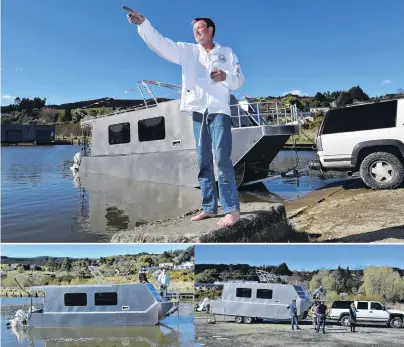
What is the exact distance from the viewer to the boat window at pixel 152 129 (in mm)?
7660

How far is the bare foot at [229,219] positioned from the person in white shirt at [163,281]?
4.73ft

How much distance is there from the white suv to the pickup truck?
1546 millimetres

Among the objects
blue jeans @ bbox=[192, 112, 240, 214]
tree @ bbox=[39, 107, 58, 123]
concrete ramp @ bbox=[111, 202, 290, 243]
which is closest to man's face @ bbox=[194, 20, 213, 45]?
blue jeans @ bbox=[192, 112, 240, 214]

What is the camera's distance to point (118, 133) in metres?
→ 8.87

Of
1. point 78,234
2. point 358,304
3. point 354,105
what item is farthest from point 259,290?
point 354,105

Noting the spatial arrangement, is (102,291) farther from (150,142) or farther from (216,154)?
(216,154)

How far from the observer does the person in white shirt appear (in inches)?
173

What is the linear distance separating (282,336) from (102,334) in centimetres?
238

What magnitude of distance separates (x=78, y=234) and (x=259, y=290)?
7.04ft

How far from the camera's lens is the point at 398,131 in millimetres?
5281

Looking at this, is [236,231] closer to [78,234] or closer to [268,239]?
[268,239]

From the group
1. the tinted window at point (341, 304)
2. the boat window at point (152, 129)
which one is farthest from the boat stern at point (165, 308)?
the boat window at point (152, 129)

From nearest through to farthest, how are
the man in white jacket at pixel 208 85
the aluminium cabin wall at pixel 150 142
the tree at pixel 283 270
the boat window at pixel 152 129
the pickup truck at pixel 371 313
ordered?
the man in white jacket at pixel 208 85
the tree at pixel 283 270
the pickup truck at pixel 371 313
the aluminium cabin wall at pixel 150 142
the boat window at pixel 152 129

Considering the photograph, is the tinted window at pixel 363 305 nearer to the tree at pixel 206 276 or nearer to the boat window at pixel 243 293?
the boat window at pixel 243 293
